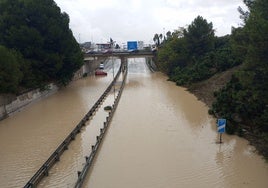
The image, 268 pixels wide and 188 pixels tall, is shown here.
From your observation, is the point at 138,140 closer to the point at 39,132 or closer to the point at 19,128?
the point at 39,132

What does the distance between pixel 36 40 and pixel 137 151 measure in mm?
22941

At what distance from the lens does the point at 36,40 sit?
3703cm

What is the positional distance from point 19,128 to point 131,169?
1219 centimetres

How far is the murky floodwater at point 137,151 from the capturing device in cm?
1541

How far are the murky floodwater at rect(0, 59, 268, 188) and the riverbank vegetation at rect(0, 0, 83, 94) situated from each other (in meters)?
6.76

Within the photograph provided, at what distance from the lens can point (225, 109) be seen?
23.4 m

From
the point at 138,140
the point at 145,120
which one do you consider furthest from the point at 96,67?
the point at 138,140

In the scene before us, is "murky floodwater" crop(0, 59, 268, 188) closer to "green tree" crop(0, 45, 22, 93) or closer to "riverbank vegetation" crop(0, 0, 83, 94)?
"green tree" crop(0, 45, 22, 93)

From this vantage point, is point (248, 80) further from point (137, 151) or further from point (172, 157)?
point (137, 151)

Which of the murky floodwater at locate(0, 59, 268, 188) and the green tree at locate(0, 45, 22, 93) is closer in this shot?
the murky floodwater at locate(0, 59, 268, 188)

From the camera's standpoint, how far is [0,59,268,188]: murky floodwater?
1541cm

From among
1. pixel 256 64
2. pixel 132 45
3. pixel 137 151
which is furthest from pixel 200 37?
pixel 137 151

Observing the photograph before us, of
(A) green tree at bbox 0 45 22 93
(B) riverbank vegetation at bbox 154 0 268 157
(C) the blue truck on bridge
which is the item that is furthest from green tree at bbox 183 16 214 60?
(A) green tree at bbox 0 45 22 93

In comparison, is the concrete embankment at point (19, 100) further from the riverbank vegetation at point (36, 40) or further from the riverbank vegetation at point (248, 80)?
the riverbank vegetation at point (248, 80)
